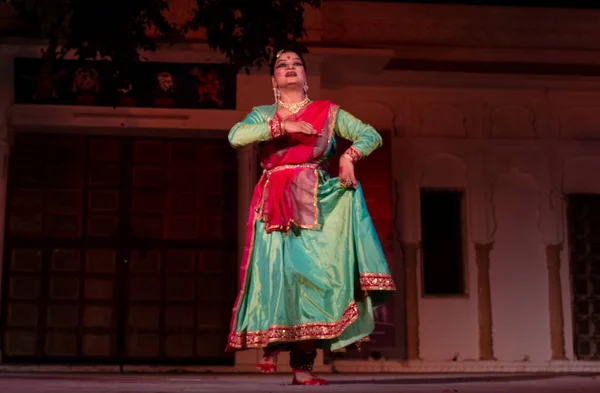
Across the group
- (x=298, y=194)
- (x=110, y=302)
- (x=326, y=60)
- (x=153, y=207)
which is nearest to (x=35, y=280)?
(x=110, y=302)

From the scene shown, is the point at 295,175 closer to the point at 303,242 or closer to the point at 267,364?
the point at 303,242

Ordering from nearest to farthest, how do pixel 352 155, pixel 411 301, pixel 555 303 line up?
pixel 352 155 → pixel 411 301 → pixel 555 303

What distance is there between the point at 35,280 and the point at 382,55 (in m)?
3.95

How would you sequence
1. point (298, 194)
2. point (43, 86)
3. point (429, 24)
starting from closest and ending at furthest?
1. point (298, 194)
2. point (43, 86)
3. point (429, 24)

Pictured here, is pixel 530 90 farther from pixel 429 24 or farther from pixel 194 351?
pixel 194 351

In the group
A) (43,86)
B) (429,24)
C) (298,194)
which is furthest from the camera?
(429,24)

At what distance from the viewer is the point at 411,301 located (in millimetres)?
9414

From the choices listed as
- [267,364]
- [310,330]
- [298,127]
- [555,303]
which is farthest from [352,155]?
[555,303]

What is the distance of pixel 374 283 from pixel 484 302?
196 inches

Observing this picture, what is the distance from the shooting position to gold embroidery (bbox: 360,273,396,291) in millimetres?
4773

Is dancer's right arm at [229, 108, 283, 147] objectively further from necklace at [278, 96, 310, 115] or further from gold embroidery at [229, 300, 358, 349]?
gold embroidery at [229, 300, 358, 349]

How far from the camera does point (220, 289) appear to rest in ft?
30.6

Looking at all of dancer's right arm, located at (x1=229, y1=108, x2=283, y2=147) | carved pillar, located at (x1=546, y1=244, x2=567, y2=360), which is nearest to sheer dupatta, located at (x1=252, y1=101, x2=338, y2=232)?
dancer's right arm, located at (x1=229, y1=108, x2=283, y2=147)

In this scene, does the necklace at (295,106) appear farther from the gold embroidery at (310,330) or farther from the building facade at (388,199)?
the building facade at (388,199)
